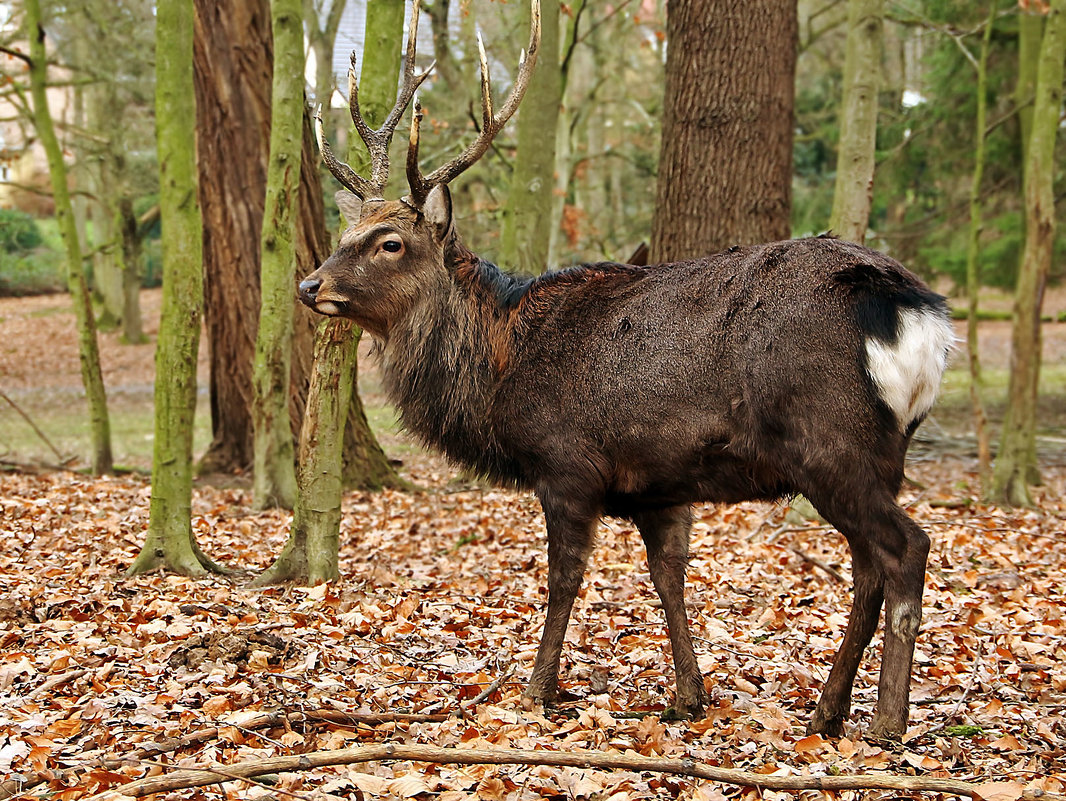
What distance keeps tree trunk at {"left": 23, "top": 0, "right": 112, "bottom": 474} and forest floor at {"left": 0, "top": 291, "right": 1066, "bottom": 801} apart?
1.45 meters

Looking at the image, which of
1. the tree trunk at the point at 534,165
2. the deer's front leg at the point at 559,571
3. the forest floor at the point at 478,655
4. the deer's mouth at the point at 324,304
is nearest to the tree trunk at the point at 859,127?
the forest floor at the point at 478,655

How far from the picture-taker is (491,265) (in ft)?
17.6

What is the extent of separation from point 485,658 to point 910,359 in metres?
2.60

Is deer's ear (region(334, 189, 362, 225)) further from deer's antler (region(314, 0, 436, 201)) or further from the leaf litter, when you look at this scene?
the leaf litter

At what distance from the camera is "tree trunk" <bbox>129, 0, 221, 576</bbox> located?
637cm

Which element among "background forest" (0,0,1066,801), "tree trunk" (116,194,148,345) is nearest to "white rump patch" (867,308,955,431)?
"background forest" (0,0,1066,801)

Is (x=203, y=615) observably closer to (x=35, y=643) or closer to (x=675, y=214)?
(x=35, y=643)

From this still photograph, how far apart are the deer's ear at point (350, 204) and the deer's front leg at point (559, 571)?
6.54 ft

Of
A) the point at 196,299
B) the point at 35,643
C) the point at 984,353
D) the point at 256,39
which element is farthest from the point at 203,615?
the point at 984,353

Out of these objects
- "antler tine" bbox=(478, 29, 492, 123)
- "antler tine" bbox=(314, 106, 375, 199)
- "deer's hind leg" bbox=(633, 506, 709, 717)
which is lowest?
"deer's hind leg" bbox=(633, 506, 709, 717)

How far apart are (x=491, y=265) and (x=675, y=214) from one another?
3.71 m

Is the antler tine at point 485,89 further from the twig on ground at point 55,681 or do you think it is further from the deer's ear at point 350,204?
the twig on ground at point 55,681

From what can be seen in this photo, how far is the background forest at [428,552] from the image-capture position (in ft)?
13.0

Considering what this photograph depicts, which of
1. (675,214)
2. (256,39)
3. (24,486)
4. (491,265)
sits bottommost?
(24,486)
